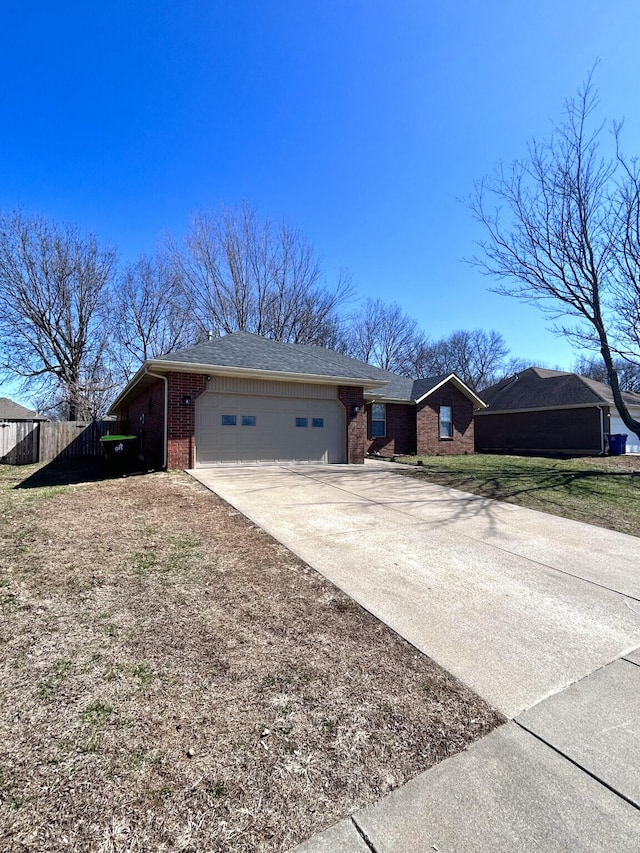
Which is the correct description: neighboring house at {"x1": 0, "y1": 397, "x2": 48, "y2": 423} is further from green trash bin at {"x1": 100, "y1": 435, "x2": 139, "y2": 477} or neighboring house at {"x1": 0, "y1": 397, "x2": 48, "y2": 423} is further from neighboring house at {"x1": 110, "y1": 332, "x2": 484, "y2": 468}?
green trash bin at {"x1": 100, "y1": 435, "x2": 139, "y2": 477}

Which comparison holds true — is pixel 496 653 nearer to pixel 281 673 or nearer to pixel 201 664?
pixel 281 673

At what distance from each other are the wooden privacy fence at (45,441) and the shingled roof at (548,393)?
73.1ft

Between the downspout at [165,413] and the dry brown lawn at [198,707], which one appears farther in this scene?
the downspout at [165,413]

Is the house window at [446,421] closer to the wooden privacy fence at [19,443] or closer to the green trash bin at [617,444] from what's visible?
the green trash bin at [617,444]

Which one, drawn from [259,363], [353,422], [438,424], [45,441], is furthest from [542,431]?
[45,441]

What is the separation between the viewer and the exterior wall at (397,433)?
17.1 meters

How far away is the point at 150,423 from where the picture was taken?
11.9 metres

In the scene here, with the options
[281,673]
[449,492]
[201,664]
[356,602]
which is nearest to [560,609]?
[356,602]

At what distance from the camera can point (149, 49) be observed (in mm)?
8164

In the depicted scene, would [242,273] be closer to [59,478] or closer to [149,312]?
[149,312]

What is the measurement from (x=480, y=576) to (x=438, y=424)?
14.9 meters

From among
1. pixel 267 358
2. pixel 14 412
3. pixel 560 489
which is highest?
pixel 267 358

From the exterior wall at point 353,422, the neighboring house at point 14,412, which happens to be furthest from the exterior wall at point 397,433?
the neighboring house at point 14,412

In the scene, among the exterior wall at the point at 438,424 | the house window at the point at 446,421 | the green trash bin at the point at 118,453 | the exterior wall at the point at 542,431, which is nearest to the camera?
the green trash bin at the point at 118,453
